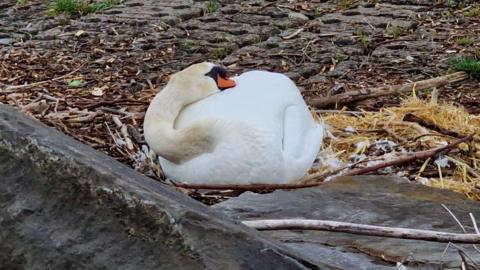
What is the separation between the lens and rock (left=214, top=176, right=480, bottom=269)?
3264 mm

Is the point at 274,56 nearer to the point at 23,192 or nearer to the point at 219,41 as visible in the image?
the point at 219,41

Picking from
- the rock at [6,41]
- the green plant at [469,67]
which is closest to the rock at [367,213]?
the green plant at [469,67]

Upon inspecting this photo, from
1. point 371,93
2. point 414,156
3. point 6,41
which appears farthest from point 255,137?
point 6,41

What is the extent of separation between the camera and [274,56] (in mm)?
7707

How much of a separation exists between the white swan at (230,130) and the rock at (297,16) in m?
3.45

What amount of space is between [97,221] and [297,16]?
6.51m

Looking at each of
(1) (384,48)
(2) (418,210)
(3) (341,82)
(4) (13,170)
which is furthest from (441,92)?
(4) (13,170)

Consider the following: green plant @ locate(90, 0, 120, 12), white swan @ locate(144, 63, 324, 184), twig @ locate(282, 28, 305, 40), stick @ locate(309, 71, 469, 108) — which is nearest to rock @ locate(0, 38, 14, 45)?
green plant @ locate(90, 0, 120, 12)

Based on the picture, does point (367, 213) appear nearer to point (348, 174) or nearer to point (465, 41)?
point (348, 174)

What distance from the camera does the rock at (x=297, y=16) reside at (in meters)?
8.83

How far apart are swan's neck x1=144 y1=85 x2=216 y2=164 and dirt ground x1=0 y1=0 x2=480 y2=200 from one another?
0.37 metres

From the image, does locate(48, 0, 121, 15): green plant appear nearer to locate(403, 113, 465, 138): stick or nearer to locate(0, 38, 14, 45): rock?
locate(0, 38, 14, 45): rock

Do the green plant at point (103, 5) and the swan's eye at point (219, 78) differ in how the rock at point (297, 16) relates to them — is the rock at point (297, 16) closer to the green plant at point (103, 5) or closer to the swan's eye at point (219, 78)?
the green plant at point (103, 5)

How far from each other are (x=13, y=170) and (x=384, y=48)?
5.42 meters
